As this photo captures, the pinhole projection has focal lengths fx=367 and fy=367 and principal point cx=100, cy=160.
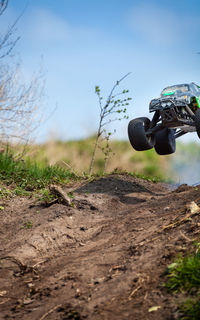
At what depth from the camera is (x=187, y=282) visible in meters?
3.20

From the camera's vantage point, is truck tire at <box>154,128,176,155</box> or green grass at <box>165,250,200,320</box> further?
truck tire at <box>154,128,176,155</box>

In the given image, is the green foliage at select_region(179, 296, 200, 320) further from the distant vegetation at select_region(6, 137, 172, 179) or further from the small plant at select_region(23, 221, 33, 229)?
the distant vegetation at select_region(6, 137, 172, 179)

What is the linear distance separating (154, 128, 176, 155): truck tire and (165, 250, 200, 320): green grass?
17.1 ft

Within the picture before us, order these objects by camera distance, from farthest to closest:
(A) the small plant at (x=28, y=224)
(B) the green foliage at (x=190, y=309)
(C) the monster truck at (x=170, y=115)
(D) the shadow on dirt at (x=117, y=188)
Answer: (D) the shadow on dirt at (x=117, y=188) → (C) the monster truck at (x=170, y=115) → (A) the small plant at (x=28, y=224) → (B) the green foliage at (x=190, y=309)

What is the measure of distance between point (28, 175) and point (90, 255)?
13.8ft

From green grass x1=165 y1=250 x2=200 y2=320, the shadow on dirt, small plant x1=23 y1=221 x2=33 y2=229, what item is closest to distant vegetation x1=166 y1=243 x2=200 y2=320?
green grass x1=165 y1=250 x2=200 y2=320

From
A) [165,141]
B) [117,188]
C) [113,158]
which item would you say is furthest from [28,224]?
[113,158]

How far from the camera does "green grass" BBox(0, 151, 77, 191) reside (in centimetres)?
780

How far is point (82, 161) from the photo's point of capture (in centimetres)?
1221

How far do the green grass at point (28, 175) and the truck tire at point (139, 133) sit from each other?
5.79 feet

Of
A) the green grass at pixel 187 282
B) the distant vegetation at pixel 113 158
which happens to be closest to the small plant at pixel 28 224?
the green grass at pixel 187 282

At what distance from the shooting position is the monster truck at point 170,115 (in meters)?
7.15

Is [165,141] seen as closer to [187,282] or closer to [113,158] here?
[113,158]

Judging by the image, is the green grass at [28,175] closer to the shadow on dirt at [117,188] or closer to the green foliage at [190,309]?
the shadow on dirt at [117,188]
